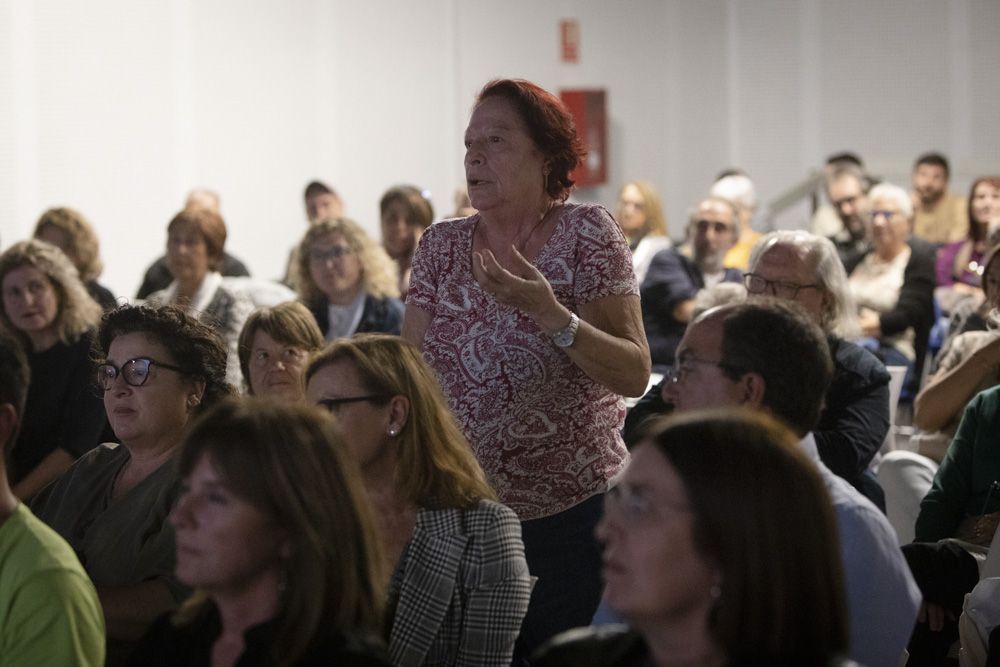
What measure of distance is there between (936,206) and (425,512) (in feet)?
26.2

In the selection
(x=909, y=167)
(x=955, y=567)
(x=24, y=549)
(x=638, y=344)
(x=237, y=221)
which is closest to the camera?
(x=24, y=549)

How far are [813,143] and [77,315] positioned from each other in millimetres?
8880

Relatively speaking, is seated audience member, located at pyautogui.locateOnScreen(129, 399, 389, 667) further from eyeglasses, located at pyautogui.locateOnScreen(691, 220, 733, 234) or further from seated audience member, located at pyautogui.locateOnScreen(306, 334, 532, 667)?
eyeglasses, located at pyautogui.locateOnScreen(691, 220, 733, 234)

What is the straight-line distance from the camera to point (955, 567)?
9.76 feet

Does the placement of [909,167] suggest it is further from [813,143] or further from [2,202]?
[2,202]

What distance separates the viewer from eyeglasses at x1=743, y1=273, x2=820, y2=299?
3633 millimetres

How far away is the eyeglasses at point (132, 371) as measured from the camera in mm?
2809

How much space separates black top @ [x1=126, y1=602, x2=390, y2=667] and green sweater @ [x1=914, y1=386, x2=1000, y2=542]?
186 centimetres

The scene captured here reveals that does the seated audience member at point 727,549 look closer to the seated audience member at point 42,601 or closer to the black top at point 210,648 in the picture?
the black top at point 210,648

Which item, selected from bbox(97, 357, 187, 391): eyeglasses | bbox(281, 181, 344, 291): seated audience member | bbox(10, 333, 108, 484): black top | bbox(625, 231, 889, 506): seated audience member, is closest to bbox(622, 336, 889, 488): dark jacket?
bbox(625, 231, 889, 506): seated audience member

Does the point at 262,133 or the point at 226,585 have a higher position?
the point at 262,133

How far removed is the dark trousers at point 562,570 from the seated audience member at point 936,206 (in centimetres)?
738

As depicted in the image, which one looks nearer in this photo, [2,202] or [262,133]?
[2,202]

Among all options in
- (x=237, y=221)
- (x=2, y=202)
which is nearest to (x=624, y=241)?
(x=2, y=202)
